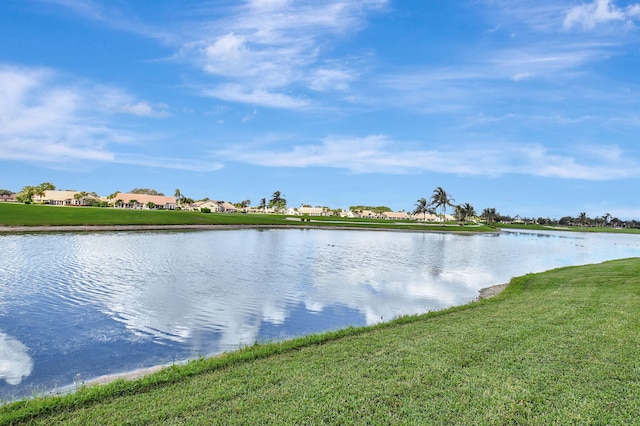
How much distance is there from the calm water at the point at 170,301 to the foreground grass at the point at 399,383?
2160 millimetres

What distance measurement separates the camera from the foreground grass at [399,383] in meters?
5.61

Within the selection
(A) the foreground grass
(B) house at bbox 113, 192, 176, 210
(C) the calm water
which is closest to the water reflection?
(C) the calm water

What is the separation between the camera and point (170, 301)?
48.6 ft

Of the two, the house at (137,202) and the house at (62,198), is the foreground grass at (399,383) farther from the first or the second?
the house at (137,202)

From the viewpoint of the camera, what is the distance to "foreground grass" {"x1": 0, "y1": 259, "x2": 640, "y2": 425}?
5613 mm

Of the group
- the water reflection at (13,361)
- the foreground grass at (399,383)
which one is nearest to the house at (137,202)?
the water reflection at (13,361)

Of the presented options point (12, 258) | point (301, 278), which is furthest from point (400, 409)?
point (12, 258)

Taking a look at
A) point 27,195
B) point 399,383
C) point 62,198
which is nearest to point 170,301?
point 399,383

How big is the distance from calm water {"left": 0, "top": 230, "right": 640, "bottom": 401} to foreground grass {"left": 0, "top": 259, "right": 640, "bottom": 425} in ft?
7.09

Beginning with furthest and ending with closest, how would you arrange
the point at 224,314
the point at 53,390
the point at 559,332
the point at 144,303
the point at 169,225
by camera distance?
the point at 169,225, the point at 144,303, the point at 224,314, the point at 559,332, the point at 53,390

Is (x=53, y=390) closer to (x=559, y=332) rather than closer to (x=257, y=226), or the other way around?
(x=559, y=332)

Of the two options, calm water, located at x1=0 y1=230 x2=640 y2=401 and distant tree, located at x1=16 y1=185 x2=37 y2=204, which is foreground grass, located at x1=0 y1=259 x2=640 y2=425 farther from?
distant tree, located at x1=16 y1=185 x2=37 y2=204

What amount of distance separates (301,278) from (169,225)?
4601 cm

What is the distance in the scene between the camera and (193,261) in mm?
25266
